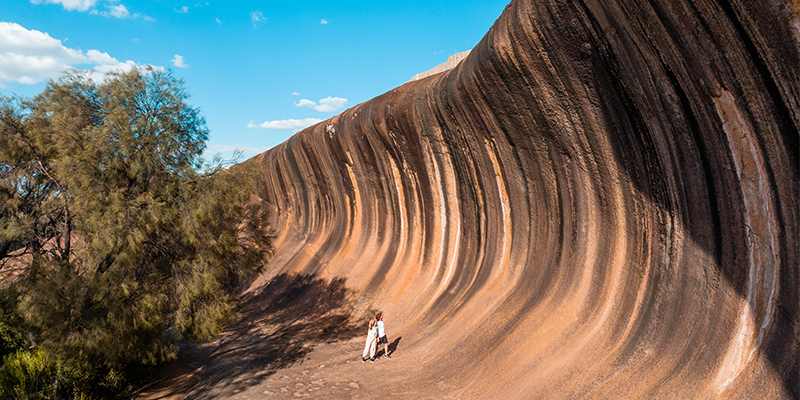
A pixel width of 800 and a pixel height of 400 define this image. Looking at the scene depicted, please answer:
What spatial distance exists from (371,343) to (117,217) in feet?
19.0

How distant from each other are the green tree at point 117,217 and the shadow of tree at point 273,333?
4.37ft

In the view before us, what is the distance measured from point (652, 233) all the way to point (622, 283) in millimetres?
983

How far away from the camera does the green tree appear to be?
294 inches

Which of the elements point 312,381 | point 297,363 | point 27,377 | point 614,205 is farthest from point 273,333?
point 614,205

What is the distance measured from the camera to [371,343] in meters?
9.09

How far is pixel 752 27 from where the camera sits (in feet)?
14.5

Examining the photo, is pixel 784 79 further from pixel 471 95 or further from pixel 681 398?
pixel 471 95

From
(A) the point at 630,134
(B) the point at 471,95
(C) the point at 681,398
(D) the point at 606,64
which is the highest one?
(B) the point at 471,95

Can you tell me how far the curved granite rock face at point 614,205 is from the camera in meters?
4.61

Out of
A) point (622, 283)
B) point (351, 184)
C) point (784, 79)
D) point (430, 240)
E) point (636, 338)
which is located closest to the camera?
point (784, 79)

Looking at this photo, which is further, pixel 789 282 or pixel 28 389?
pixel 28 389

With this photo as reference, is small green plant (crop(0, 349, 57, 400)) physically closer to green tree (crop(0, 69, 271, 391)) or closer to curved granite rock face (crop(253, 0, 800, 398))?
green tree (crop(0, 69, 271, 391))

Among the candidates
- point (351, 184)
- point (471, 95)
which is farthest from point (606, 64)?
point (351, 184)

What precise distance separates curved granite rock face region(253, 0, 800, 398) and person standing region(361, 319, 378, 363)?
1.02 metres
